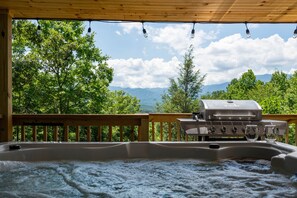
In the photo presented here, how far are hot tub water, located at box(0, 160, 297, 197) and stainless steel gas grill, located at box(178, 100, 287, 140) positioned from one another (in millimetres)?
695

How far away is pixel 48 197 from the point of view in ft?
5.56

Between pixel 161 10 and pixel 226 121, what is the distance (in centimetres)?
140

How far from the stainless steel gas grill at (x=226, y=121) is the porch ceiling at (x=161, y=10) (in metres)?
1.03

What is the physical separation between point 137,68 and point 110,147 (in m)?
16.3

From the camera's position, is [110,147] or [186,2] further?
[186,2]

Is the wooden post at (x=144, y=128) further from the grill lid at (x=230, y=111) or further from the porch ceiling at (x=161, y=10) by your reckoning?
the porch ceiling at (x=161, y=10)

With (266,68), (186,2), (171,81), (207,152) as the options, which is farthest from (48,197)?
(266,68)

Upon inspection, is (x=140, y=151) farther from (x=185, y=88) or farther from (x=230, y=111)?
(x=185, y=88)

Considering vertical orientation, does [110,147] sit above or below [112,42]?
below

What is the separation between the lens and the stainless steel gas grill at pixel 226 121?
3334 mm

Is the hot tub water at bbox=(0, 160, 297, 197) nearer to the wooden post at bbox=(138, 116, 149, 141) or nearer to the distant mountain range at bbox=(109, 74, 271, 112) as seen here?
the wooden post at bbox=(138, 116, 149, 141)

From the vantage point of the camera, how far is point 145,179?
2.11 m

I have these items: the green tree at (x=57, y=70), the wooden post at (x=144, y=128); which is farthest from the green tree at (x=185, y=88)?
the wooden post at (x=144, y=128)

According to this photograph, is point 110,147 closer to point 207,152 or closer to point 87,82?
point 207,152
